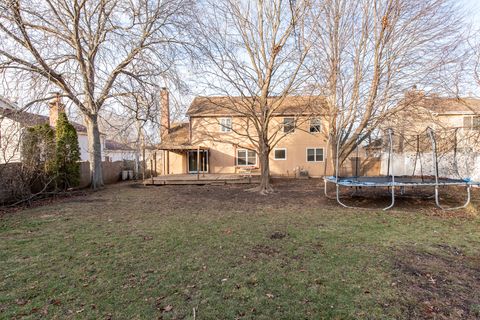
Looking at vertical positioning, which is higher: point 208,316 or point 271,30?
point 271,30

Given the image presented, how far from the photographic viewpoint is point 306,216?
25.1 ft

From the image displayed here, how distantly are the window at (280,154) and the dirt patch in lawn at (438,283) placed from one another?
15495 mm

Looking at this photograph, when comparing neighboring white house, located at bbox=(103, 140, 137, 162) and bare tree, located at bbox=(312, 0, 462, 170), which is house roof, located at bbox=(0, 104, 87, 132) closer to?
bare tree, located at bbox=(312, 0, 462, 170)

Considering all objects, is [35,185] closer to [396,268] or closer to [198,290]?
[198,290]

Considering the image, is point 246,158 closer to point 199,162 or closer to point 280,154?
point 280,154

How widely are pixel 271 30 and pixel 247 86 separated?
2653mm

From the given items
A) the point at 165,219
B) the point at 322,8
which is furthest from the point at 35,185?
the point at 322,8

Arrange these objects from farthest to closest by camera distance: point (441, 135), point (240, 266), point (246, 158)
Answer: point (246, 158)
point (441, 135)
point (240, 266)

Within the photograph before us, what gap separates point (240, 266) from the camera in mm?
4086

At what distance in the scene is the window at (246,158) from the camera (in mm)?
20156

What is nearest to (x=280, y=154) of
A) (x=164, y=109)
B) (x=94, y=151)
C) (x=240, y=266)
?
(x=164, y=109)

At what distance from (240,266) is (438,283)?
8.95 ft

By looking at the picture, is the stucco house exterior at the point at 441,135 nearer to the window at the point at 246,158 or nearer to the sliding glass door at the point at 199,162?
the window at the point at 246,158

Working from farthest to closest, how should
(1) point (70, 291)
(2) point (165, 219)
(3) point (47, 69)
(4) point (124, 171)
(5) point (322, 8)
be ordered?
(4) point (124, 171)
(5) point (322, 8)
(3) point (47, 69)
(2) point (165, 219)
(1) point (70, 291)
